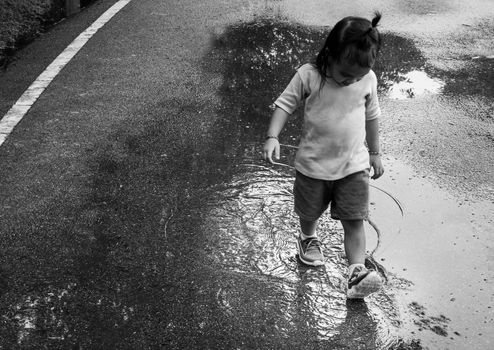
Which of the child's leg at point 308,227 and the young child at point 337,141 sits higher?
the young child at point 337,141

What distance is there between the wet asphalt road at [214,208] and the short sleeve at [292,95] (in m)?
0.83

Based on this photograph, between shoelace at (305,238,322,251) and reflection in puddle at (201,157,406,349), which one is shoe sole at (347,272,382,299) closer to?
reflection in puddle at (201,157,406,349)

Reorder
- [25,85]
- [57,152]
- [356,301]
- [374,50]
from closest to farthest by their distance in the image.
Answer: [374,50] < [356,301] < [57,152] < [25,85]

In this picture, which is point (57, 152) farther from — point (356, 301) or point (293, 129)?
point (356, 301)

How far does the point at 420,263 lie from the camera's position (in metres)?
3.59

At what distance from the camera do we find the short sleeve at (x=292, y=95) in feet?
10.7

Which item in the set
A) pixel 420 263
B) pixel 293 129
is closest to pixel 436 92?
pixel 293 129

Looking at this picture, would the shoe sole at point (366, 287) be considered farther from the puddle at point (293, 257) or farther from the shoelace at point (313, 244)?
the shoelace at point (313, 244)

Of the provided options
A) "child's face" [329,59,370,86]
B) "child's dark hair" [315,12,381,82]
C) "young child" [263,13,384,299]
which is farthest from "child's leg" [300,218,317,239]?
"child's dark hair" [315,12,381,82]

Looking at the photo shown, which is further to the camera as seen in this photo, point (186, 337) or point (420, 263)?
point (420, 263)

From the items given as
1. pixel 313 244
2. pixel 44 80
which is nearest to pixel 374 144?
pixel 313 244

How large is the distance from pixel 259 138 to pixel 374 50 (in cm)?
200

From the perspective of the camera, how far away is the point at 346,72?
10.1 feet

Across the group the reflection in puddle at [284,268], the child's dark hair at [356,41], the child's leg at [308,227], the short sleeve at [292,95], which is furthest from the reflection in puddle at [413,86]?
the child's dark hair at [356,41]
